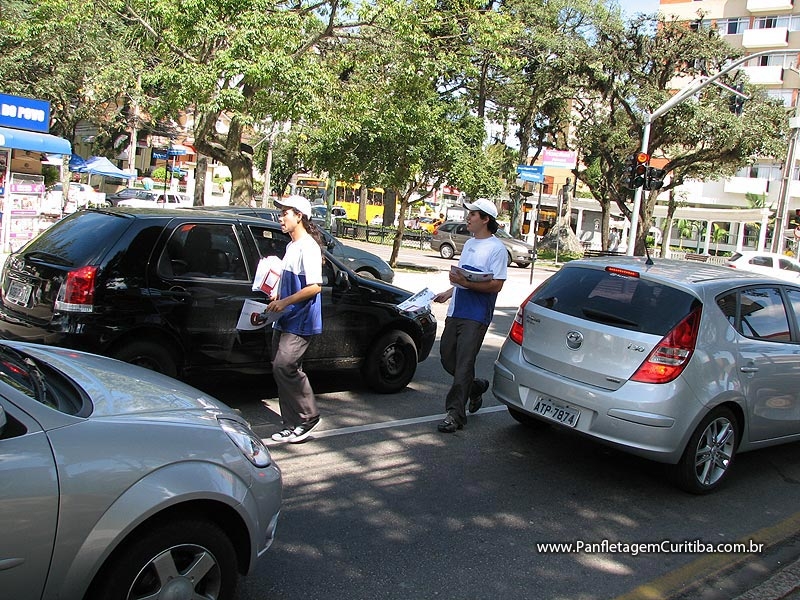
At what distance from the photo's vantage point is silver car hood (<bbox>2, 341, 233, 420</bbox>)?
116 inches

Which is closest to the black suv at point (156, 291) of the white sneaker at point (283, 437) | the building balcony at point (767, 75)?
the white sneaker at point (283, 437)

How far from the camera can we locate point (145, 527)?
266 centimetres

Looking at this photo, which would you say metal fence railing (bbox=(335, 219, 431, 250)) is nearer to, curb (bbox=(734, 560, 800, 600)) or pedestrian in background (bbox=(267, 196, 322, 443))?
pedestrian in background (bbox=(267, 196, 322, 443))

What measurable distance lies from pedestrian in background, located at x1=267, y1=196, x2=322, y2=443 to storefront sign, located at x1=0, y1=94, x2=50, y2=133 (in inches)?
527

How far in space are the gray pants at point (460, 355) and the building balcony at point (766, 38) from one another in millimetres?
52396

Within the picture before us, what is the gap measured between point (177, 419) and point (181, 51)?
13656 mm

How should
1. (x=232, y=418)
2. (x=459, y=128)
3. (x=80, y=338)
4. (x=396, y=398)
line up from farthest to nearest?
1. (x=459, y=128)
2. (x=396, y=398)
3. (x=80, y=338)
4. (x=232, y=418)

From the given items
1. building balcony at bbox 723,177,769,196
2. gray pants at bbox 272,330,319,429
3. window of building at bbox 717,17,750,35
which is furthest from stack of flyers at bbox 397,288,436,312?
building balcony at bbox 723,177,769,196

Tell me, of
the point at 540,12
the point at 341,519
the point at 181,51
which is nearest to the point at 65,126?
the point at 540,12

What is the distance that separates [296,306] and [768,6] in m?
54.4

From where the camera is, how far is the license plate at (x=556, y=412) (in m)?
5.14

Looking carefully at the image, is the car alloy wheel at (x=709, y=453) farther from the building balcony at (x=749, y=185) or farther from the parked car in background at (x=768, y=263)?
the building balcony at (x=749, y=185)

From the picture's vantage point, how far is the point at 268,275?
5.53 meters

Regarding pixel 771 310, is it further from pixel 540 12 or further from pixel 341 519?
pixel 540 12
